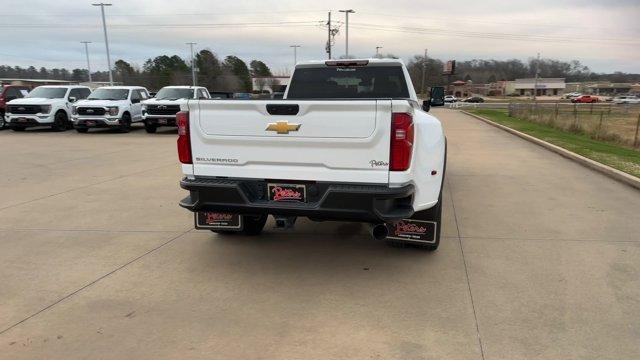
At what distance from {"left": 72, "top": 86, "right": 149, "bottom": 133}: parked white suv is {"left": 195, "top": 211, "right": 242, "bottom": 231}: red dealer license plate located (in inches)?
589

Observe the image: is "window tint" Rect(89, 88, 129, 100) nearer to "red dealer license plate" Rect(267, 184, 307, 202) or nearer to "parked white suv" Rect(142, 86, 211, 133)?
"parked white suv" Rect(142, 86, 211, 133)

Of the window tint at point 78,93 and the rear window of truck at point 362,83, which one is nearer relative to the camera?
the rear window of truck at point 362,83

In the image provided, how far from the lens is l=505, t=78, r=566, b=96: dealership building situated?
136 metres

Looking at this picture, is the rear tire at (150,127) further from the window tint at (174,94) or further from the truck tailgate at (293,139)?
Answer: the truck tailgate at (293,139)

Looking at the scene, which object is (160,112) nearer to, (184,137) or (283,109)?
(184,137)

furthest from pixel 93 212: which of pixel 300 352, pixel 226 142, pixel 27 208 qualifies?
pixel 300 352

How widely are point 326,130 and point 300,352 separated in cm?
169

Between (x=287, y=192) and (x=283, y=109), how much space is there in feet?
2.27

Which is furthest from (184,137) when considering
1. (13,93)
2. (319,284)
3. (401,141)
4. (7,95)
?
(13,93)

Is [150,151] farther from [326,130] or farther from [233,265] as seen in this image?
[326,130]

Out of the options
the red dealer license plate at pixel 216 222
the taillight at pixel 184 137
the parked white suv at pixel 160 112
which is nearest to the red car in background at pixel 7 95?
the parked white suv at pixel 160 112

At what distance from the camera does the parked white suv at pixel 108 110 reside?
1831 centimetres

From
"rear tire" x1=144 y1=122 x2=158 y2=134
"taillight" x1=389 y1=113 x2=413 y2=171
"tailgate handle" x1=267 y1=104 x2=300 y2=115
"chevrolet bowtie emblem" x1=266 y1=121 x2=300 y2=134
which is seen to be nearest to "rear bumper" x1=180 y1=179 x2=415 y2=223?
"taillight" x1=389 y1=113 x2=413 y2=171

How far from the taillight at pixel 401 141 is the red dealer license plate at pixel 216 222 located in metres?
2.03
